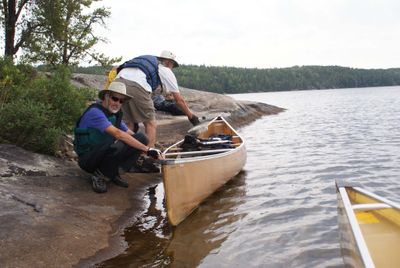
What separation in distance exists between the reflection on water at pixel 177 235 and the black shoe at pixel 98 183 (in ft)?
2.65

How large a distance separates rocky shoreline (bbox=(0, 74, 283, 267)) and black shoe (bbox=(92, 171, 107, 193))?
0.08 m

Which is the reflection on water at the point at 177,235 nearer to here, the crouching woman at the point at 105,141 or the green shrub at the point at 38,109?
the crouching woman at the point at 105,141

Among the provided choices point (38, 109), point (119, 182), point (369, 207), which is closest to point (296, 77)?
point (119, 182)

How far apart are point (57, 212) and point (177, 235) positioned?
1.64 m

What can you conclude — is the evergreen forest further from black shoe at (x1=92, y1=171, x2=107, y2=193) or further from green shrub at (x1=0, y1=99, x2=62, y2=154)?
black shoe at (x1=92, y1=171, x2=107, y2=193)

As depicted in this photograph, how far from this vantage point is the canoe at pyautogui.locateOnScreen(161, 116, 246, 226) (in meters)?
5.97

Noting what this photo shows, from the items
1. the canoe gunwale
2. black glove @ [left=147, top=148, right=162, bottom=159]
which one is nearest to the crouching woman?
black glove @ [left=147, top=148, right=162, bottom=159]

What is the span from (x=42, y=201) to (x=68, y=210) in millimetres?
→ 390

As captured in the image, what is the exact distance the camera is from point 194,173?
6.62 metres

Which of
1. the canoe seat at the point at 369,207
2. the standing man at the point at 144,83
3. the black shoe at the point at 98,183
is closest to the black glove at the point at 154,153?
the black shoe at the point at 98,183

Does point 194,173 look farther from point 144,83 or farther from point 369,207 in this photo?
point 369,207

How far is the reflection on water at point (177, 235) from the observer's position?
4906 mm

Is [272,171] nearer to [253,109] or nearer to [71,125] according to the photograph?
[71,125]

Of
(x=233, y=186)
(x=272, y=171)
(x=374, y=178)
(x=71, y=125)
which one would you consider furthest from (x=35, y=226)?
(x=374, y=178)
